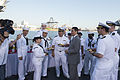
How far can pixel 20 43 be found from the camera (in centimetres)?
382

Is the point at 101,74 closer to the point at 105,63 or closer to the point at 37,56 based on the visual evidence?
the point at 105,63

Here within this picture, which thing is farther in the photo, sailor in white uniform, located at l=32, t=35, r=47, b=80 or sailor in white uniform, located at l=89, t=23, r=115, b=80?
sailor in white uniform, located at l=32, t=35, r=47, b=80

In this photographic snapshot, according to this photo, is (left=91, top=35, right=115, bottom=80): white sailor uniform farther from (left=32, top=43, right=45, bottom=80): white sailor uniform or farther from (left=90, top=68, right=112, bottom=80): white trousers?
(left=32, top=43, right=45, bottom=80): white sailor uniform

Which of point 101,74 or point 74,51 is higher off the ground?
point 74,51

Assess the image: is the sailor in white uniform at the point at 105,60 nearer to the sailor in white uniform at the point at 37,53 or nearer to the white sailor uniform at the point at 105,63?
the white sailor uniform at the point at 105,63

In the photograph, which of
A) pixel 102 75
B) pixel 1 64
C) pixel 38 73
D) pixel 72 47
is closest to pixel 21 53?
pixel 38 73

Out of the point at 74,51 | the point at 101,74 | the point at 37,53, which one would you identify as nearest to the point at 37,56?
the point at 37,53

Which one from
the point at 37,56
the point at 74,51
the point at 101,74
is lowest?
the point at 101,74

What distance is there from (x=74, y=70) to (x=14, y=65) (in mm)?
2051

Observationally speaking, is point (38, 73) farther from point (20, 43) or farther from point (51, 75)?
point (51, 75)

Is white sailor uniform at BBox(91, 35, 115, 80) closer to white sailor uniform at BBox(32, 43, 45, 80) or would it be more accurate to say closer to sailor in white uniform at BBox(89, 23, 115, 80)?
sailor in white uniform at BBox(89, 23, 115, 80)

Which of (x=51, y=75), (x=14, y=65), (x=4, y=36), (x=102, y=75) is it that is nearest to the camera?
(x=102, y=75)

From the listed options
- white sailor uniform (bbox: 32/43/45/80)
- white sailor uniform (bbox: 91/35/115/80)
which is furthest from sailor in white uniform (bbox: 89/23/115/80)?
white sailor uniform (bbox: 32/43/45/80)

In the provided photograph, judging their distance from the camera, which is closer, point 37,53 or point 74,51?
point 37,53
